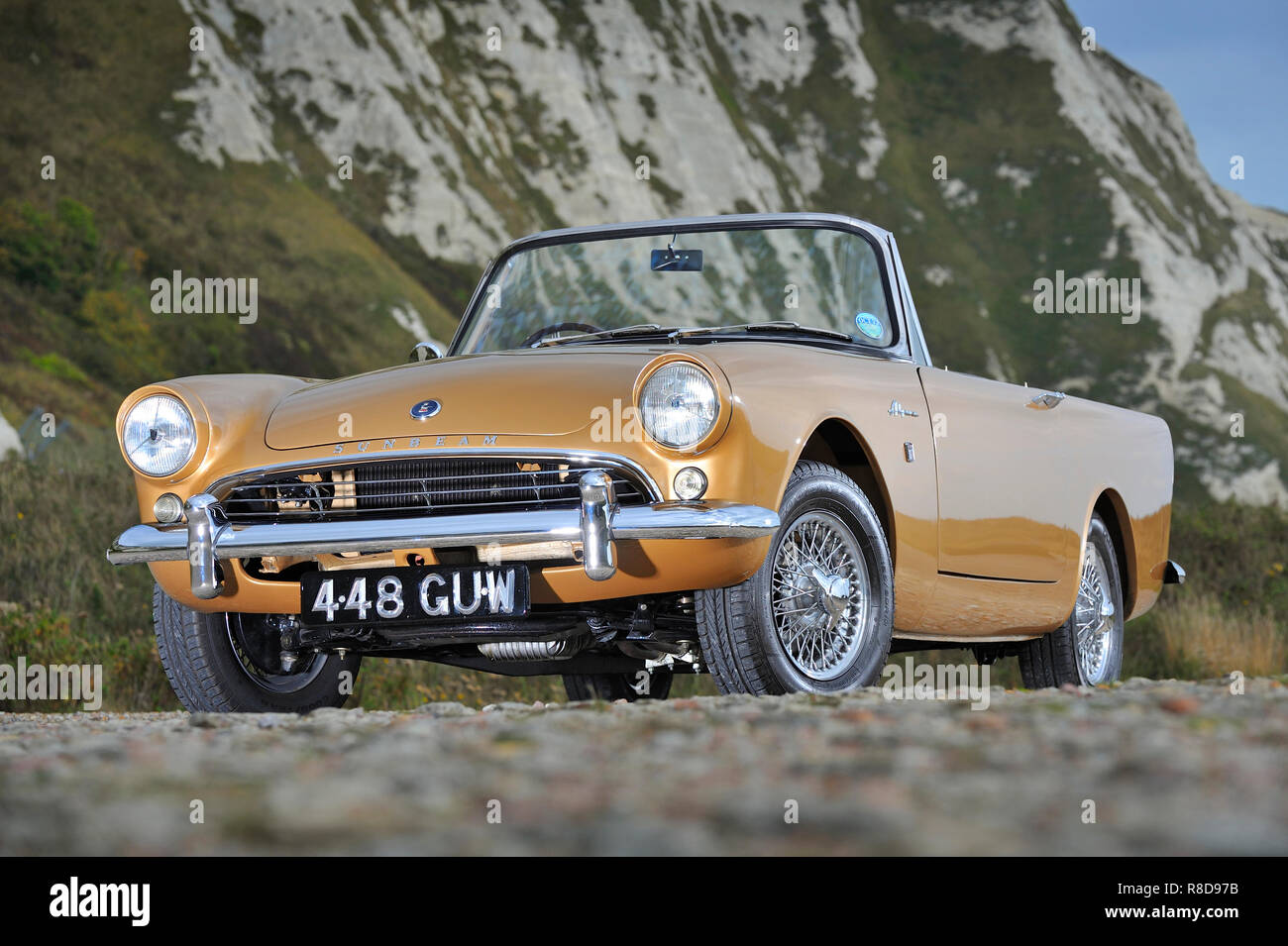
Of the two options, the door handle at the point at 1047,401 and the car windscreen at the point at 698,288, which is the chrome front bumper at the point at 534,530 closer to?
the car windscreen at the point at 698,288

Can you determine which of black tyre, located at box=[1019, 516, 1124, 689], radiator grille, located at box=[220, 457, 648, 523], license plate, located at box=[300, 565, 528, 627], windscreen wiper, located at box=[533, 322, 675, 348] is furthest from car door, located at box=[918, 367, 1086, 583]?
license plate, located at box=[300, 565, 528, 627]

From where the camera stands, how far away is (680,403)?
4.42m

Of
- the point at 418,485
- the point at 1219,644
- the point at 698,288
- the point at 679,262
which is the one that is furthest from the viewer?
the point at 1219,644

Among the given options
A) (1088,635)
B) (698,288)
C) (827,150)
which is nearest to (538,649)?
(698,288)

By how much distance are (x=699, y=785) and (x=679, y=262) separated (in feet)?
12.5

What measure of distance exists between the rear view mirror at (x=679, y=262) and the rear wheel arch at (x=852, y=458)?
4.18 feet

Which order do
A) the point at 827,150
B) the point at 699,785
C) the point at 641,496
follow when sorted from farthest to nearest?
the point at 827,150, the point at 641,496, the point at 699,785

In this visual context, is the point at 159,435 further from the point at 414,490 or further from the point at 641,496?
the point at 641,496

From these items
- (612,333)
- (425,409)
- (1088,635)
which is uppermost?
(612,333)

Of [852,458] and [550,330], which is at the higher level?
[550,330]

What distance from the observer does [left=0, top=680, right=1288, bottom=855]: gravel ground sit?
213cm

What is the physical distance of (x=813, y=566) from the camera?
4.67m
